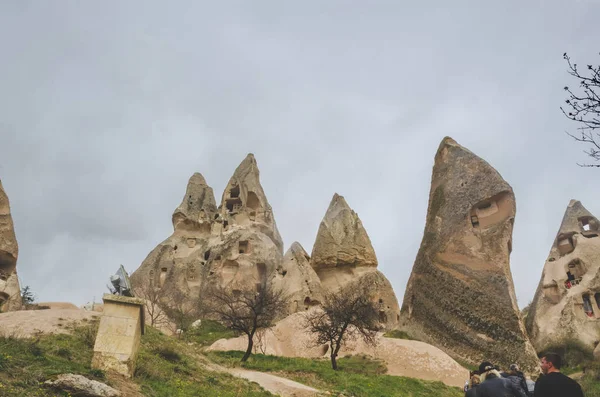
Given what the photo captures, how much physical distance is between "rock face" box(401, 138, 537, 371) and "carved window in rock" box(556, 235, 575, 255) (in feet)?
29.0

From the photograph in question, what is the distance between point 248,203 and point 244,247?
7776 millimetres

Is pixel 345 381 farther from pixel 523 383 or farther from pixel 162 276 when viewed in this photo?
pixel 162 276

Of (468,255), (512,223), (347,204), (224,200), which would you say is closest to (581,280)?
(512,223)

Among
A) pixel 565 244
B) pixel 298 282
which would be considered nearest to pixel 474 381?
pixel 298 282

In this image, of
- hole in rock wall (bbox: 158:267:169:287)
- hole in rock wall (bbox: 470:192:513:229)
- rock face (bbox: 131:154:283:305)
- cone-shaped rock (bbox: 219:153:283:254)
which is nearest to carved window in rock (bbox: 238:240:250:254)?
rock face (bbox: 131:154:283:305)

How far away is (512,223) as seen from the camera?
2552cm

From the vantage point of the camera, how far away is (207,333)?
91.3 feet

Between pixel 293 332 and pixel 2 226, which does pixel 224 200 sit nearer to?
pixel 2 226

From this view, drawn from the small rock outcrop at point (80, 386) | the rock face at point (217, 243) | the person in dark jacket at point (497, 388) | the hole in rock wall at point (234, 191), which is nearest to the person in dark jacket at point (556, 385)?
the person in dark jacket at point (497, 388)

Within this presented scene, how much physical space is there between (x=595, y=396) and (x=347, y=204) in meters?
24.8

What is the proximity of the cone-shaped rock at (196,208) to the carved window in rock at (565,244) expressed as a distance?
2794cm

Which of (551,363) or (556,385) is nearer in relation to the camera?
(556,385)

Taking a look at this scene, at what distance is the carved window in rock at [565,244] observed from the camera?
31.3m

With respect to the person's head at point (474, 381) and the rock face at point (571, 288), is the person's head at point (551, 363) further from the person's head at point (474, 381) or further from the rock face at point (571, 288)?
the rock face at point (571, 288)
